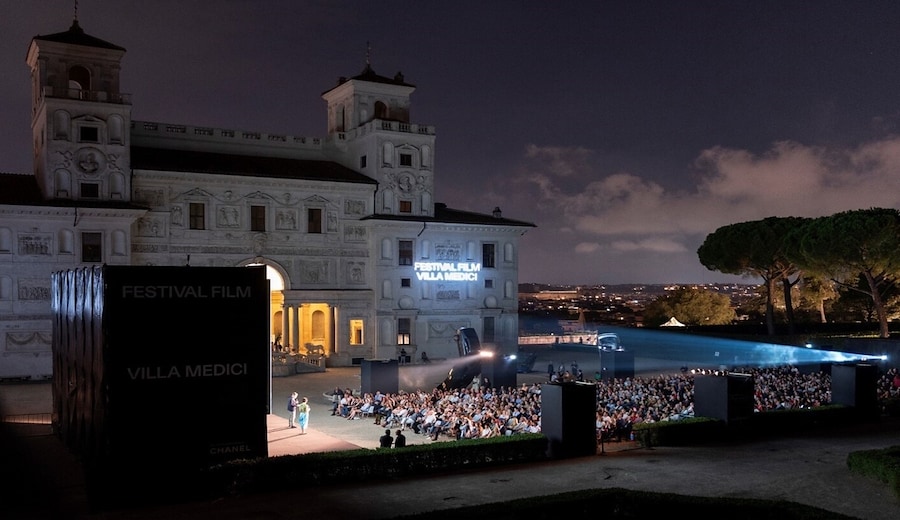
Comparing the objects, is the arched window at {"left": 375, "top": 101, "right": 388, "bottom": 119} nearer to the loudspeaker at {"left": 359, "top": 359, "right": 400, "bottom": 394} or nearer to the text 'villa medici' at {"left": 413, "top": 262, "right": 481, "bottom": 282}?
the text 'villa medici' at {"left": 413, "top": 262, "right": 481, "bottom": 282}

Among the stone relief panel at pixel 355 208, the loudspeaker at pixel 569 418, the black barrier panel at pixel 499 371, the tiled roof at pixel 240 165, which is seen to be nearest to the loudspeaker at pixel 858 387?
the loudspeaker at pixel 569 418

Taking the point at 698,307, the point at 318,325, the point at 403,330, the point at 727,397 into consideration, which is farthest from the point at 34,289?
the point at 698,307

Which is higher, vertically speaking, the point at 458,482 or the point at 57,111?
the point at 57,111

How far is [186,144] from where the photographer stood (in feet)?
170

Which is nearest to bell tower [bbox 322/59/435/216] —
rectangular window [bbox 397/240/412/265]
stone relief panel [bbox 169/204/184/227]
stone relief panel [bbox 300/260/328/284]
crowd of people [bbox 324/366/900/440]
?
rectangular window [bbox 397/240/412/265]

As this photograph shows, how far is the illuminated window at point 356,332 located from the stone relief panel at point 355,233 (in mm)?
5576

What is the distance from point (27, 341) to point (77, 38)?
18525 mm

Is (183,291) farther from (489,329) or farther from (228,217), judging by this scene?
(489,329)

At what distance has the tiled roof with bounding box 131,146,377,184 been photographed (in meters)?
48.1

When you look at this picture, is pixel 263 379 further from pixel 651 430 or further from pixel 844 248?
pixel 844 248

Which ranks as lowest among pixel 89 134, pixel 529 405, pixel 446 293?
pixel 529 405

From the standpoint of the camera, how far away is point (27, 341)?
42844 mm

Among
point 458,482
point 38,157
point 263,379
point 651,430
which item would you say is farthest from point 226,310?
point 38,157

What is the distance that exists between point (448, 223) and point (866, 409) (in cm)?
3223
